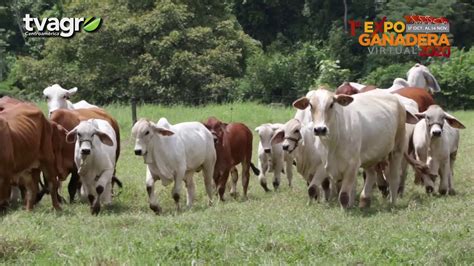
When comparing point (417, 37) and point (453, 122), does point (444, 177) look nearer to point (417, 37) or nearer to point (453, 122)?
point (453, 122)

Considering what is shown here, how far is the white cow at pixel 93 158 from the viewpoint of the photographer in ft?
31.4

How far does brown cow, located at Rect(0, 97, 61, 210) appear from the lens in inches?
346

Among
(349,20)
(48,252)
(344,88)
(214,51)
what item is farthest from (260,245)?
(349,20)

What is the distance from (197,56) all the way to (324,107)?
17.4m

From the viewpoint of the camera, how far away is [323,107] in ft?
28.1

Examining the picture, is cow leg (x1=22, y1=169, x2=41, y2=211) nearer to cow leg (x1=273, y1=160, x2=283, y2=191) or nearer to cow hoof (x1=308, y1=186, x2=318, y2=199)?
cow hoof (x1=308, y1=186, x2=318, y2=199)

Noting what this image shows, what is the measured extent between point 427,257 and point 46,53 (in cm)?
2365

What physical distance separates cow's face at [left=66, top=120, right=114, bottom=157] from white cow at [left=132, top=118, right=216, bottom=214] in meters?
0.44

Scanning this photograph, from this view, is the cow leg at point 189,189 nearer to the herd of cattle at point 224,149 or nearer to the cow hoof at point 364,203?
the herd of cattle at point 224,149

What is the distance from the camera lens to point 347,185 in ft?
28.9

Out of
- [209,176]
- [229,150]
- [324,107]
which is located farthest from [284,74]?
[324,107]

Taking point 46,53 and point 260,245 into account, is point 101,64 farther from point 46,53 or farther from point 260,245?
point 260,245

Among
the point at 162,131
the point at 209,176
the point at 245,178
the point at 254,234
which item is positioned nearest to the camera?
the point at 254,234

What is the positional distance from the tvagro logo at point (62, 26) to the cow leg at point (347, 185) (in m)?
17.9
